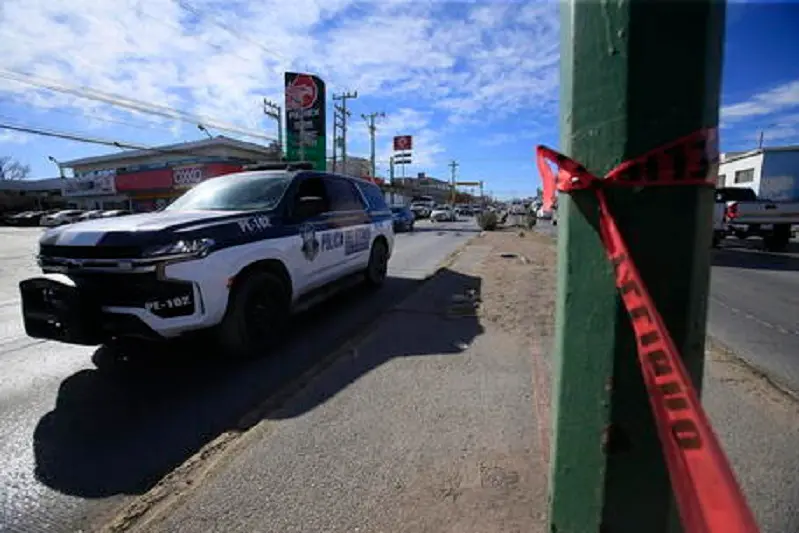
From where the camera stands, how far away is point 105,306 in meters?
4.11

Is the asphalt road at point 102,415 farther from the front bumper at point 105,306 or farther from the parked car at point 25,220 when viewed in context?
the parked car at point 25,220

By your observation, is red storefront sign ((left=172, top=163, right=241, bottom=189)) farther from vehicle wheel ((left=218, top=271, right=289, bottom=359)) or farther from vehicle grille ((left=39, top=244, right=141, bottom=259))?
vehicle grille ((left=39, top=244, right=141, bottom=259))

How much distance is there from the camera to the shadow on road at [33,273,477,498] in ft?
9.72

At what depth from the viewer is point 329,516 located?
231 cm

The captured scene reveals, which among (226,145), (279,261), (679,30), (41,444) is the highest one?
(226,145)

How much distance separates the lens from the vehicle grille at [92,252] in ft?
13.2

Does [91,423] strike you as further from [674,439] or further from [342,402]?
[674,439]

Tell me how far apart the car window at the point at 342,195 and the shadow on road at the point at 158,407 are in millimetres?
2072

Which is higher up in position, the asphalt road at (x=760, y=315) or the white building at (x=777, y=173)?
the white building at (x=777, y=173)

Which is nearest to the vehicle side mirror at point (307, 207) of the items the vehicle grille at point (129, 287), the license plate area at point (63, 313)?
the vehicle grille at point (129, 287)

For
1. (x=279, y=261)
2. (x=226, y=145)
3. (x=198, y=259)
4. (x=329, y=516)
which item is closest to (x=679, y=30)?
(x=329, y=516)

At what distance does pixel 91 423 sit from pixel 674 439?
12.8ft

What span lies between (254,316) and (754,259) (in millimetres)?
15121

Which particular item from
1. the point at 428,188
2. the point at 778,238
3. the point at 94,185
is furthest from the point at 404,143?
the point at 778,238
